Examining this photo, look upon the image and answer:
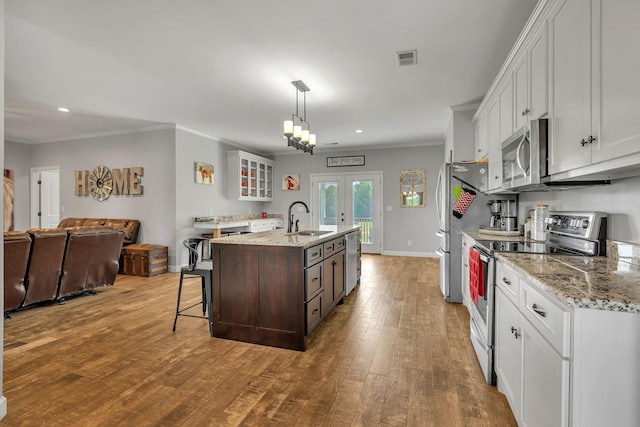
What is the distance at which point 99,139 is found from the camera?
6.14 meters

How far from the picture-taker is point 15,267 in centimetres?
325

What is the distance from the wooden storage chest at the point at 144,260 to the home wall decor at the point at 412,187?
200 inches

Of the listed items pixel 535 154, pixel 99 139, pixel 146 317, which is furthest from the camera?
pixel 99 139

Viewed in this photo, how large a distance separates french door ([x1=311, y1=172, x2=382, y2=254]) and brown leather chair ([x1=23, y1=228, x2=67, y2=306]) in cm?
501

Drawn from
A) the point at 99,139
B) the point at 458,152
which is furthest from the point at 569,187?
the point at 99,139

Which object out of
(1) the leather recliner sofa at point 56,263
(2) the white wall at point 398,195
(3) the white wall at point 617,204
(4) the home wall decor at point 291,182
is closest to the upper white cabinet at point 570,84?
(3) the white wall at point 617,204

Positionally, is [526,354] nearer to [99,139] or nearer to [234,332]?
[234,332]

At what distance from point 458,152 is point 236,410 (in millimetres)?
4180

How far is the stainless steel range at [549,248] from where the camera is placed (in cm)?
183

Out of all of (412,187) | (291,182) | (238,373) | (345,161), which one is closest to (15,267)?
(238,373)

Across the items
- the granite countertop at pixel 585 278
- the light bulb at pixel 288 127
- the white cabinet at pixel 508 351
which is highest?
the light bulb at pixel 288 127

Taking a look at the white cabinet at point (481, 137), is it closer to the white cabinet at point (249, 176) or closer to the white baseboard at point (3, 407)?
the white baseboard at point (3, 407)

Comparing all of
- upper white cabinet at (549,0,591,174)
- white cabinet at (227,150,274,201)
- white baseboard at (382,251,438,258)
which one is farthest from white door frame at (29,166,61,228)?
upper white cabinet at (549,0,591,174)

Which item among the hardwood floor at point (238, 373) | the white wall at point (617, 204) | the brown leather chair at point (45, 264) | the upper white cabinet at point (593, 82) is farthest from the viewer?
the brown leather chair at point (45, 264)
